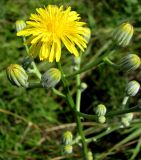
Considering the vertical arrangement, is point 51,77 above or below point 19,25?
below

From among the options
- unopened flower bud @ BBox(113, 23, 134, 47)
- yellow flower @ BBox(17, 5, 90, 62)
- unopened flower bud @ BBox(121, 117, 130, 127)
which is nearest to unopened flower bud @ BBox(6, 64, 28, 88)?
yellow flower @ BBox(17, 5, 90, 62)

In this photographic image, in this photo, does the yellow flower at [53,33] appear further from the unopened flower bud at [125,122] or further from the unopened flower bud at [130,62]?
the unopened flower bud at [125,122]

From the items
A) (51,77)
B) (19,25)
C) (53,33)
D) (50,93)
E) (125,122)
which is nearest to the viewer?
(51,77)

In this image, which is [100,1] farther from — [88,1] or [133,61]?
[133,61]

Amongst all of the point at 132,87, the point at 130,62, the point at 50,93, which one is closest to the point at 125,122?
the point at 132,87

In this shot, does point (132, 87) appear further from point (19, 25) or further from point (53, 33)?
point (19, 25)

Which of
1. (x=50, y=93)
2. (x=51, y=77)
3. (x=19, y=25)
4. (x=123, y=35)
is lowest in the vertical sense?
(x=51, y=77)

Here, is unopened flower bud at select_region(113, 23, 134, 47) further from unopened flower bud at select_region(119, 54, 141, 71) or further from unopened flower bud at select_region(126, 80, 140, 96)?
unopened flower bud at select_region(126, 80, 140, 96)
